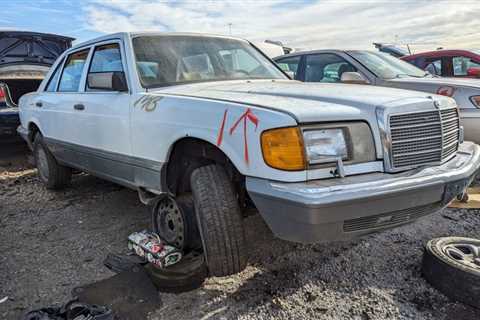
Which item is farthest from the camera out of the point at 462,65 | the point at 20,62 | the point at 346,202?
the point at 462,65

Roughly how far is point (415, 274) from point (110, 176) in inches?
99.3

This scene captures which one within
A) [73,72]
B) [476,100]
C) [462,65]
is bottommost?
[476,100]

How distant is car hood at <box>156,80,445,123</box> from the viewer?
2193 millimetres

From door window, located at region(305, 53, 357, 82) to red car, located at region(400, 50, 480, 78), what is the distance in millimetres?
2255

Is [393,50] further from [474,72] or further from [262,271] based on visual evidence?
[262,271]

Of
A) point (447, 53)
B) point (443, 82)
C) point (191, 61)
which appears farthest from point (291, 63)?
point (191, 61)

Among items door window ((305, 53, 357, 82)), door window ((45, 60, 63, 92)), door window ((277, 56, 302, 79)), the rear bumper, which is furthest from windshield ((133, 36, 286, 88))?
door window ((277, 56, 302, 79))

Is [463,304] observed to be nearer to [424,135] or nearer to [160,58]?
[424,135]

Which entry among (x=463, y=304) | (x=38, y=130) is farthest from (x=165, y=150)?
(x=38, y=130)

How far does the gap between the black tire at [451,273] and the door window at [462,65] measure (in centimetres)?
507

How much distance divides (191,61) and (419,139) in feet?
6.20

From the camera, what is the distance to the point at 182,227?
2773 millimetres

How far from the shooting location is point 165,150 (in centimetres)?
283

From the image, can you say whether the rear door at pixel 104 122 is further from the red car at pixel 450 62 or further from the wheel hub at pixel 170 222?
the red car at pixel 450 62
